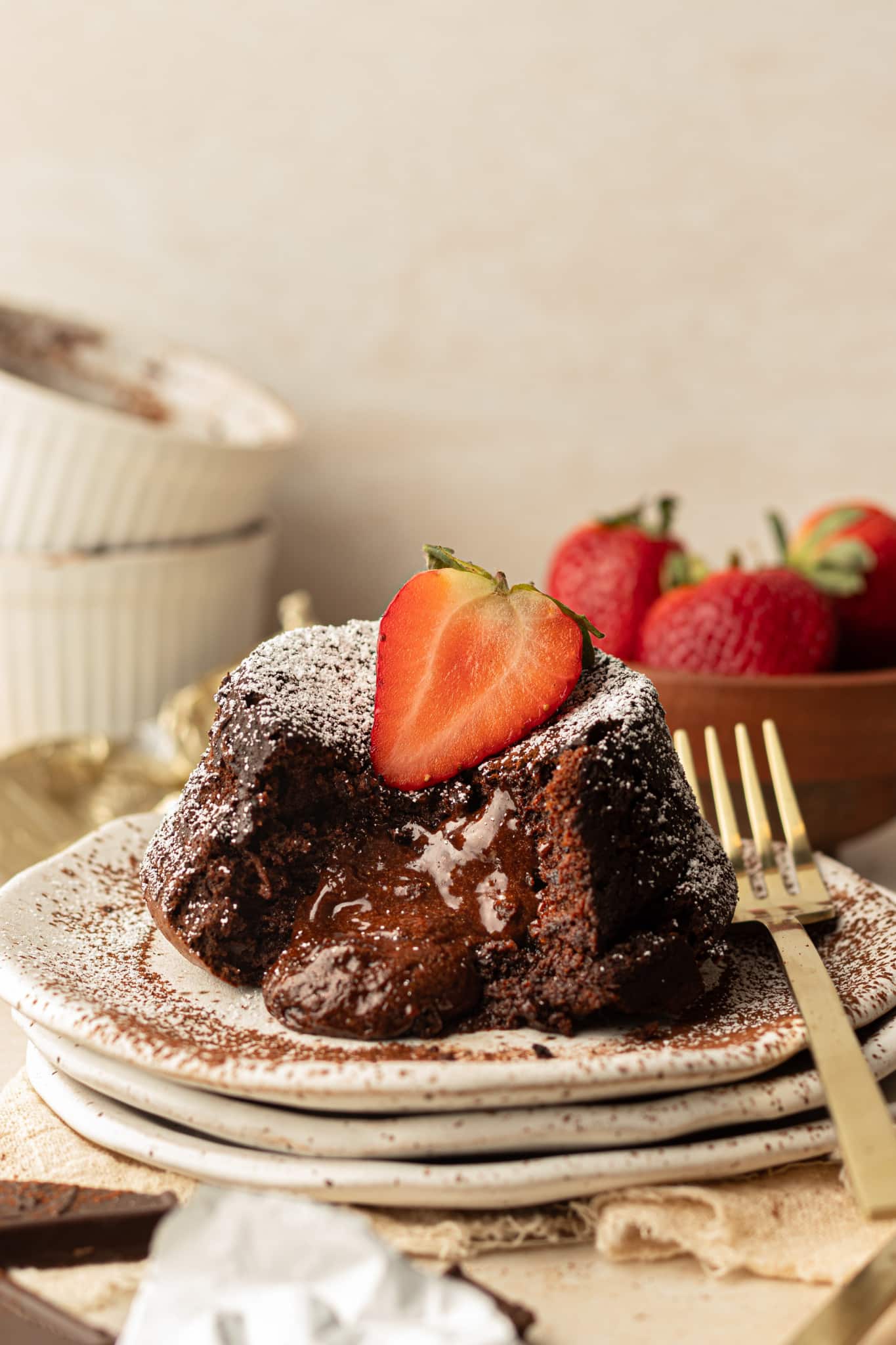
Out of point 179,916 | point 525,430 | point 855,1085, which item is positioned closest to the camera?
point 855,1085

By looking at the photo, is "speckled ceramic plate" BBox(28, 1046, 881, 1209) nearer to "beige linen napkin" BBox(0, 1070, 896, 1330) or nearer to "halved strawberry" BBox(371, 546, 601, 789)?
"beige linen napkin" BBox(0, 1070, 896, 1330)

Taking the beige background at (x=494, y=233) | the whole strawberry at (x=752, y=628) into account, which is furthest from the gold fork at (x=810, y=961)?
the beige background at (x=494, y=233)

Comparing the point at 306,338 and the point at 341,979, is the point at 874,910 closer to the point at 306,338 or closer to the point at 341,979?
the point at 341,979

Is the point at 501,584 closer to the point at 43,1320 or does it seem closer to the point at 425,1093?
the point at 425,1093

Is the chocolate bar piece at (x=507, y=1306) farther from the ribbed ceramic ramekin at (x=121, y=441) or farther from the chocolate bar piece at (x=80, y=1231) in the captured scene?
the ribbed ceramic ramekin at (x=121, y=441)

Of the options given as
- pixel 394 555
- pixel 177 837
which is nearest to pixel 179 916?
pixel 177 837

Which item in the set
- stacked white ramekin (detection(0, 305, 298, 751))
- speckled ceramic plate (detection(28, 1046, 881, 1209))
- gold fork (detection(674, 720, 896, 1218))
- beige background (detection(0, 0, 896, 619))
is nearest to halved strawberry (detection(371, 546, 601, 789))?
gold fork (detection(674, 720, 896, 1218))
